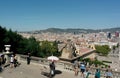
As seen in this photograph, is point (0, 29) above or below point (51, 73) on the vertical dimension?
above


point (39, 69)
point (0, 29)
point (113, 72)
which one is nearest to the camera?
point (113, 72)

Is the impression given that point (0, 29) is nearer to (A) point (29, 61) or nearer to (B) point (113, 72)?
(A) point (29, 61)

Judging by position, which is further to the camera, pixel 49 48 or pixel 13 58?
pixel 49 48

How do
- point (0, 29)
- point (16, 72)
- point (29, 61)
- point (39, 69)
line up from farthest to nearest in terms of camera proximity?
point (0, 29) < point (29, 61) < point (39, 69) < point (16, 72)

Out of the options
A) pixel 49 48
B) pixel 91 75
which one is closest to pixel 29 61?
pixel 91 75

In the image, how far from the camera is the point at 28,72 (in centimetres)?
1603

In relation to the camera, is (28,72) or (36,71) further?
(36,71)

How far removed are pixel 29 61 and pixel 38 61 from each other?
758 mm

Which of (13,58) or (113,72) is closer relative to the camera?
(113,72)

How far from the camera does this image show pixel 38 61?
64.2 feet

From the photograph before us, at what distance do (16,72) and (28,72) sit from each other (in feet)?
2.69

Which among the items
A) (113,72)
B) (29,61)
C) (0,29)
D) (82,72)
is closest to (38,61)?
(29,61)

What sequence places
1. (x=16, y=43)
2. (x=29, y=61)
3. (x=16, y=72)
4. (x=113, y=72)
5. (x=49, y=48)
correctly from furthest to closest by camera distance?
(x=49, y=48) < (x=16, y=43) < (x=29, y=61) < (x=16, y=72) < (x=113, y=72)

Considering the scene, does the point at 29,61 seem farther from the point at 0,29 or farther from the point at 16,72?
the point at 0,29
